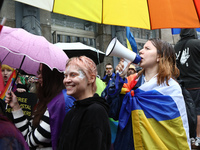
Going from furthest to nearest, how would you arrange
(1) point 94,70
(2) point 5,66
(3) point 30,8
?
(3) point 30,8 < (2) point 5,66 < (1) point 94,70

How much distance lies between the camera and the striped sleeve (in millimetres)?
2061

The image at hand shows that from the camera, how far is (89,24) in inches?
375

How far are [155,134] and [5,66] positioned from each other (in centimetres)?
237

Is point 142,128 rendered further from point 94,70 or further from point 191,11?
point 191,11

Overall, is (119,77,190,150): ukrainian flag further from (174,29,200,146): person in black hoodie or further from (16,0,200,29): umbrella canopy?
(174,29,200,146): person in black hoodie

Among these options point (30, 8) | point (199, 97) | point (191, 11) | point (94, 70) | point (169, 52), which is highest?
point (30, 8)

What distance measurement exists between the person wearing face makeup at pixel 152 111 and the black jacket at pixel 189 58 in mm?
1711

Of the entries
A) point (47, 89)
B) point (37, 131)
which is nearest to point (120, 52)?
point (47, 89)

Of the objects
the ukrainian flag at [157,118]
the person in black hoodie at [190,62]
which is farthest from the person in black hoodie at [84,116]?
the person in black hoodie at [190,62]

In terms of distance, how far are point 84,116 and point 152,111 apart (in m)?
0.82

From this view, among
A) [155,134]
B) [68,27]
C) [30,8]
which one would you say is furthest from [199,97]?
[68,27]

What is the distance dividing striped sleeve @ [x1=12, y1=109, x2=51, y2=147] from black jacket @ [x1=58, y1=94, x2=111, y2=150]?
0.26 m

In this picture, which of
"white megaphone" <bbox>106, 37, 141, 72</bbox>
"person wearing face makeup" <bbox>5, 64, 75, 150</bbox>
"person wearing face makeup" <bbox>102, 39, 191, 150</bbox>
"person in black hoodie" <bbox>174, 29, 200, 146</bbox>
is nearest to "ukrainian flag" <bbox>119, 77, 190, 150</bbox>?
"person wearing face makeup" <bbox>102, 39, 191, 150</bbox>

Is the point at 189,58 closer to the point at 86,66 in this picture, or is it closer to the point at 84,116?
the point at 86,66
